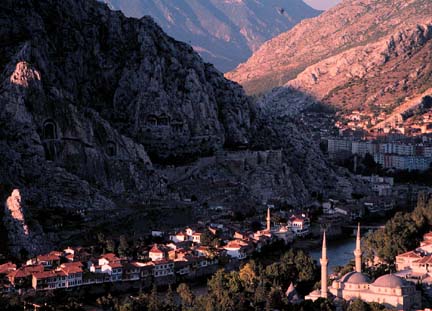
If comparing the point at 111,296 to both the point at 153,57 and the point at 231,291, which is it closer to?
the point at 231,291

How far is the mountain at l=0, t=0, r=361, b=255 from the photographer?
6675 cm

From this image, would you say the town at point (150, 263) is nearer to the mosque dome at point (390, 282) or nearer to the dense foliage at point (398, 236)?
the dense foliage at point (398, 236)

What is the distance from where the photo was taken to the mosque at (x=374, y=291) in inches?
1881

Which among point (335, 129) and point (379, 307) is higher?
point (335, 129)

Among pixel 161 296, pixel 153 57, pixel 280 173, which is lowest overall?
pixel 161 296

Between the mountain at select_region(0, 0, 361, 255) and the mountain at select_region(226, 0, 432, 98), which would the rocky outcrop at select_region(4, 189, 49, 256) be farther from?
the mountain at select_region(226, 0, 432, 98)

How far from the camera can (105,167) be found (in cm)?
7338

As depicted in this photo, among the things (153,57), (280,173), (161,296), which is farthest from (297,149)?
(161,296)

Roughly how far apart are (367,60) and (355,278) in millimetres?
114751

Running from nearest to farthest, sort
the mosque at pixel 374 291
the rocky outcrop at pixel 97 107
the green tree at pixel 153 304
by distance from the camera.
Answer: the green tree at pixel 153 304, the mosque at pixel 374 291, the rocky outcrop at pixel 97 107

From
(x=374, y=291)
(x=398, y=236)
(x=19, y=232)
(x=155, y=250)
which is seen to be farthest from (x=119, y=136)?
(x=374, y=291)

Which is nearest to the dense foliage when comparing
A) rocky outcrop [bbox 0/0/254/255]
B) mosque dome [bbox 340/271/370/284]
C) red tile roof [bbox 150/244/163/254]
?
mosque dome [bbox 340/271/370/284]

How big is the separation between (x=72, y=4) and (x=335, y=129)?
60584 mm

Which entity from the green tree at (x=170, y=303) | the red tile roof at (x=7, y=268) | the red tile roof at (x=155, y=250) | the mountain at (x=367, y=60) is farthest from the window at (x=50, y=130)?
the mountain at (x=367, y=60)
